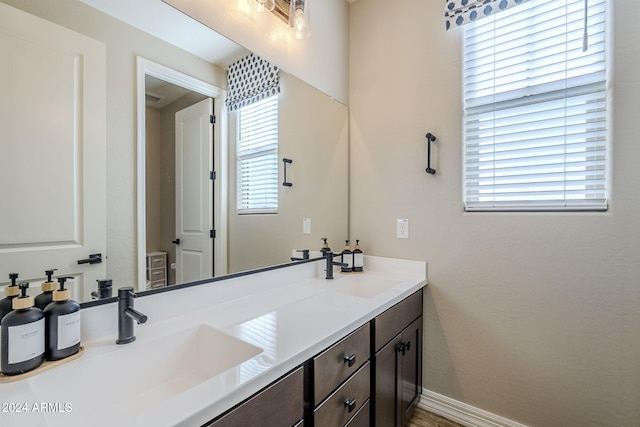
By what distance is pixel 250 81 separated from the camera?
1.49 metres

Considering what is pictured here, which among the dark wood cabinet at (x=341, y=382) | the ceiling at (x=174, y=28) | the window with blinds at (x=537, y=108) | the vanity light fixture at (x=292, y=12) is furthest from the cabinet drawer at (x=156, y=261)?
the window with blinds at (x=537, y=108)

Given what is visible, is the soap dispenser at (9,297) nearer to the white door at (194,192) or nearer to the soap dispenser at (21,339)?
the soap dispenser at (21,339)

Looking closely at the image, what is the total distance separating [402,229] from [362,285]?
1.55ft

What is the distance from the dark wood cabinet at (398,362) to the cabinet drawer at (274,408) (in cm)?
52

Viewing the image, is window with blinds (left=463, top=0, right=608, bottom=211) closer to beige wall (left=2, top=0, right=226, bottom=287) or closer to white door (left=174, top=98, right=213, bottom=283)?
white door (left=174, top=98, right=213, bottom=283)

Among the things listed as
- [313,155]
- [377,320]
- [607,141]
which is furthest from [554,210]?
[313,155]

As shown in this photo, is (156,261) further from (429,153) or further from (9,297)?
(429,153)

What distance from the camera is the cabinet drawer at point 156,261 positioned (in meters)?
1.10

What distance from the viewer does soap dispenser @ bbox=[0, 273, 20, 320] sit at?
749mm

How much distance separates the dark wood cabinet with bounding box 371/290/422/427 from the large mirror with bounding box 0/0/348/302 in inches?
26.2

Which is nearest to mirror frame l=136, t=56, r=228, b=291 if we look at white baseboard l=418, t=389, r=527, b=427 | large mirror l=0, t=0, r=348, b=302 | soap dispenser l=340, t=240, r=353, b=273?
large mirror l=0, t=0, r=348, b=302

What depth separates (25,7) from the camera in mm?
818

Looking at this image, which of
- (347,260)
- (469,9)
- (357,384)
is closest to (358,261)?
(347,260)

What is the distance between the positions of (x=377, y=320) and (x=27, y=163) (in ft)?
4.34
